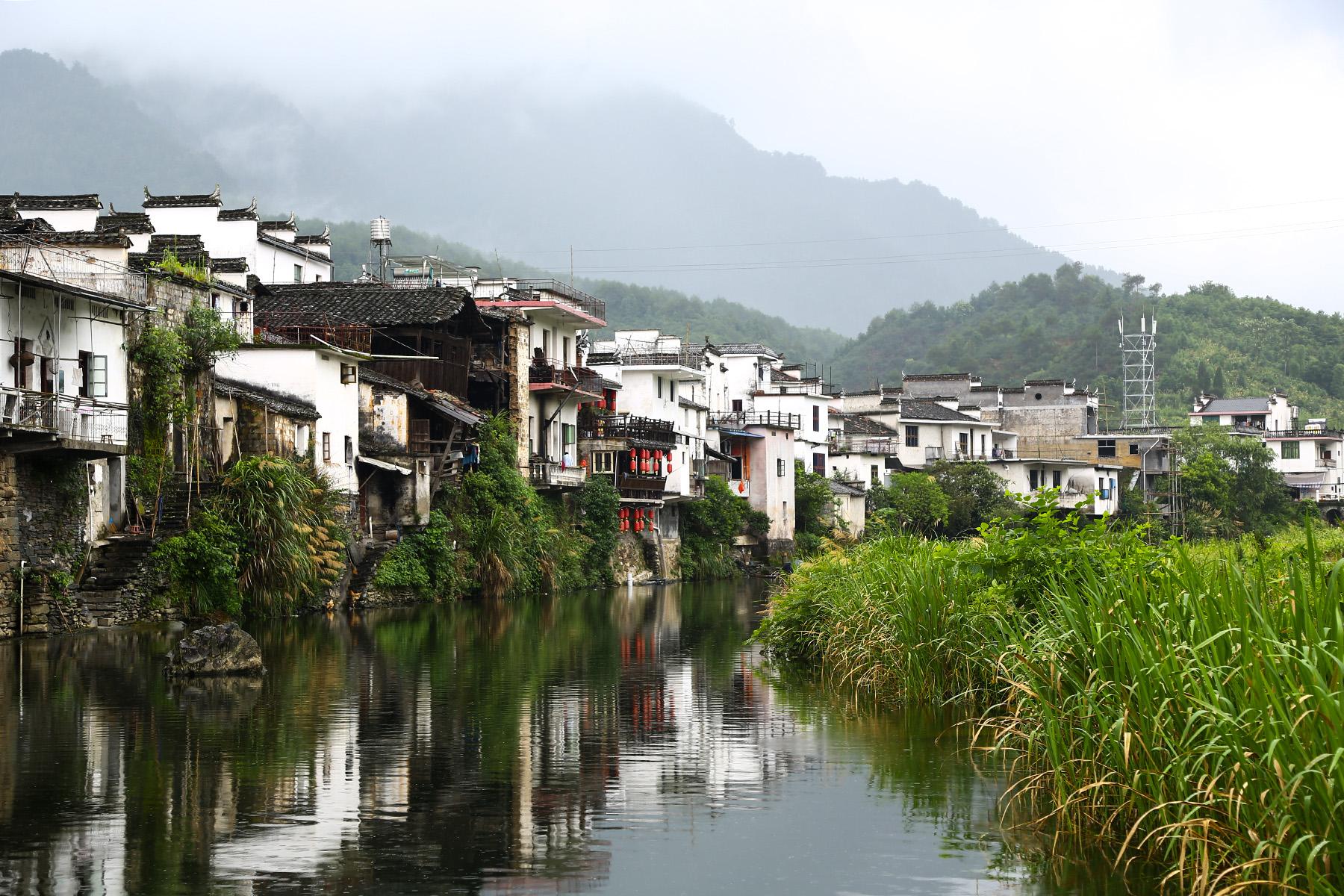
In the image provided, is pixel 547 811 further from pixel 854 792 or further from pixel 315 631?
pixel 315 631

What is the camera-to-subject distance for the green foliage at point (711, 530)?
7294cm

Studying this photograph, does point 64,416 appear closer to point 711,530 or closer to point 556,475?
point 556,475

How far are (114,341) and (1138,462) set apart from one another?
78.0 m

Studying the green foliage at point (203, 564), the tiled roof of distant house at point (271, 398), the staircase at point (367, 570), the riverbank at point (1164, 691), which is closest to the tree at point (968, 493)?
the staircase at point (367, 570)

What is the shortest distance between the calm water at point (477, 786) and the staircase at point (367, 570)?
50.6 ft

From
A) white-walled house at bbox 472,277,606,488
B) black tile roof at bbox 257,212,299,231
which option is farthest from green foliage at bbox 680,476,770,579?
black tile roof at bbox 257,212,299,231

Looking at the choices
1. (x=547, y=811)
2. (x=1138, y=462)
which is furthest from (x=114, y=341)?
(x=1138, y=462)

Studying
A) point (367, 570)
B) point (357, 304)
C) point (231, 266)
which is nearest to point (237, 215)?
point (357, 304)

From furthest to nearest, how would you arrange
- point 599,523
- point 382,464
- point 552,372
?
point 552,372, point 599,523, point 382,464

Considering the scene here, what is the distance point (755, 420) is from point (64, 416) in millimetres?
54269

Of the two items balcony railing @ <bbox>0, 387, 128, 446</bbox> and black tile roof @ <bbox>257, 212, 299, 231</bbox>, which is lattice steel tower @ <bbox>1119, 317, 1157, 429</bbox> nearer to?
black tile roof @ <bbox>257, 212, 299, 231</bbox>

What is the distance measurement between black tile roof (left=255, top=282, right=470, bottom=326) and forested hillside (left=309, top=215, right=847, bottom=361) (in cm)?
7796

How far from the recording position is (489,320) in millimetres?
60250

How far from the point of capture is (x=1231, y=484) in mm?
92375
